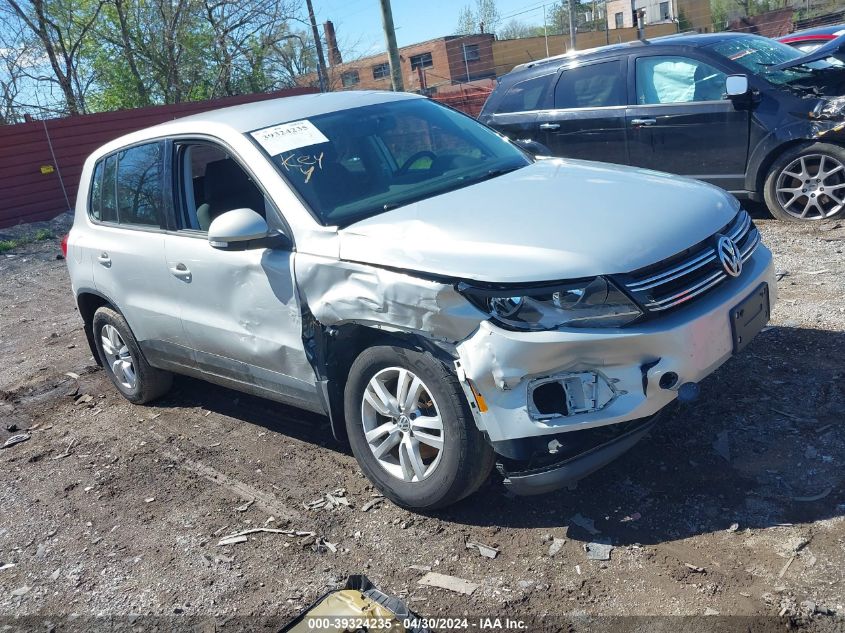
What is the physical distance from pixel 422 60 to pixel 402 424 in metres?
43.9

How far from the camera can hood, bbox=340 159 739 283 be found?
3.09 meters

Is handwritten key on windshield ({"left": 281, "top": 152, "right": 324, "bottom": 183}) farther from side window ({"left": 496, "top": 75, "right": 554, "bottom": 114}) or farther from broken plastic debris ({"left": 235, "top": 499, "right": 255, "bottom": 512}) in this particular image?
side window ({"left": 496, "top": 75, "right": 554, "bottom": 114})

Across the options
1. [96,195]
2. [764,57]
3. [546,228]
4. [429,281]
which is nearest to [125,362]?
[96,195]

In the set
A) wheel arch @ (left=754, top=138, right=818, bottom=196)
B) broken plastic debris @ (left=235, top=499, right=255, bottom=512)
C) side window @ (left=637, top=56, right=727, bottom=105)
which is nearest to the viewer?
broken plastic debris @ (left=235, top=499, right=255, bottom=512)

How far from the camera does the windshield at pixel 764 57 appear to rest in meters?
7.29

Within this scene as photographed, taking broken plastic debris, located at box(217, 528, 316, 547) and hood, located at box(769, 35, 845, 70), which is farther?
hood, located at box(769, 35, 845, 70)

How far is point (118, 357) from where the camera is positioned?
566cm

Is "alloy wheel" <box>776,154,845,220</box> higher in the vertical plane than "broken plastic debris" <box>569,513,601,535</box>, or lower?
higher

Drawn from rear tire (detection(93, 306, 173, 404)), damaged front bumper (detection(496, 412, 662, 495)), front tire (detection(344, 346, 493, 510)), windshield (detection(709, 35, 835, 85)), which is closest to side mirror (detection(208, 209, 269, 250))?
front tire (detection(344, 346, 493, 510))

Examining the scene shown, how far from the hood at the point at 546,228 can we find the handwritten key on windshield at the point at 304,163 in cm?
52

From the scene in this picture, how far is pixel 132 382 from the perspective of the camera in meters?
5.61

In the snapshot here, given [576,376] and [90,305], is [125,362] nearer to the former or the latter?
[90,305]

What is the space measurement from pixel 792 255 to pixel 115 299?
16.6 feet

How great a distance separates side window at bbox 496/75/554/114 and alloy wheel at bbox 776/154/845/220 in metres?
2.65
